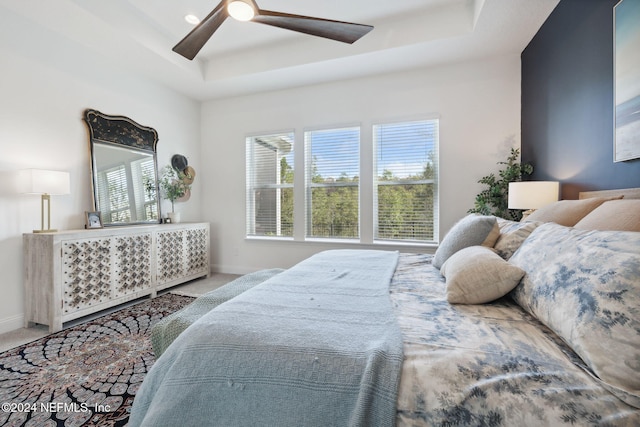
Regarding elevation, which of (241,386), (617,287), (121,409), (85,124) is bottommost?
(121,409)

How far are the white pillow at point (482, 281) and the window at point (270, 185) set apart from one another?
10.6ft

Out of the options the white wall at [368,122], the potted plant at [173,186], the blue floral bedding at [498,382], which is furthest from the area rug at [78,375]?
the white wall at [368,122]

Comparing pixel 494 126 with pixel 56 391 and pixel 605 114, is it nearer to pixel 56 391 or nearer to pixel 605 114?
pixel 605 114

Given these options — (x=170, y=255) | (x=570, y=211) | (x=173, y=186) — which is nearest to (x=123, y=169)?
(x=173, y=186)

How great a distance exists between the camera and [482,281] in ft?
3.84

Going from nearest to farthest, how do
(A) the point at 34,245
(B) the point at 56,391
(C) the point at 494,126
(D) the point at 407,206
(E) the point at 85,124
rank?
(B) the point at 56,391
(A) the point at 34,245
(E) the point at 85,124
(C) the point at 494,126
(D) the point at 407,206

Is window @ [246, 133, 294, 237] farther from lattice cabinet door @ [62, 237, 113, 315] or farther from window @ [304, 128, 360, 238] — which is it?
lattice cabinet door @ [62, 237, 113, 315]

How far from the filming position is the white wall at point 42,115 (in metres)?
2.47

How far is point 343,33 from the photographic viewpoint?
6.61 ft

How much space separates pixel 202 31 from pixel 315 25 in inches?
31.5

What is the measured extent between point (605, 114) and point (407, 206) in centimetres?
210

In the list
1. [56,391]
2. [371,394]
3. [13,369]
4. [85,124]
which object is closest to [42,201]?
[85,124]

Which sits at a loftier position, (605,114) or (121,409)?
(605,114)

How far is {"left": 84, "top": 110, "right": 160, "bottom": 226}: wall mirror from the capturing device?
10.3 ft
